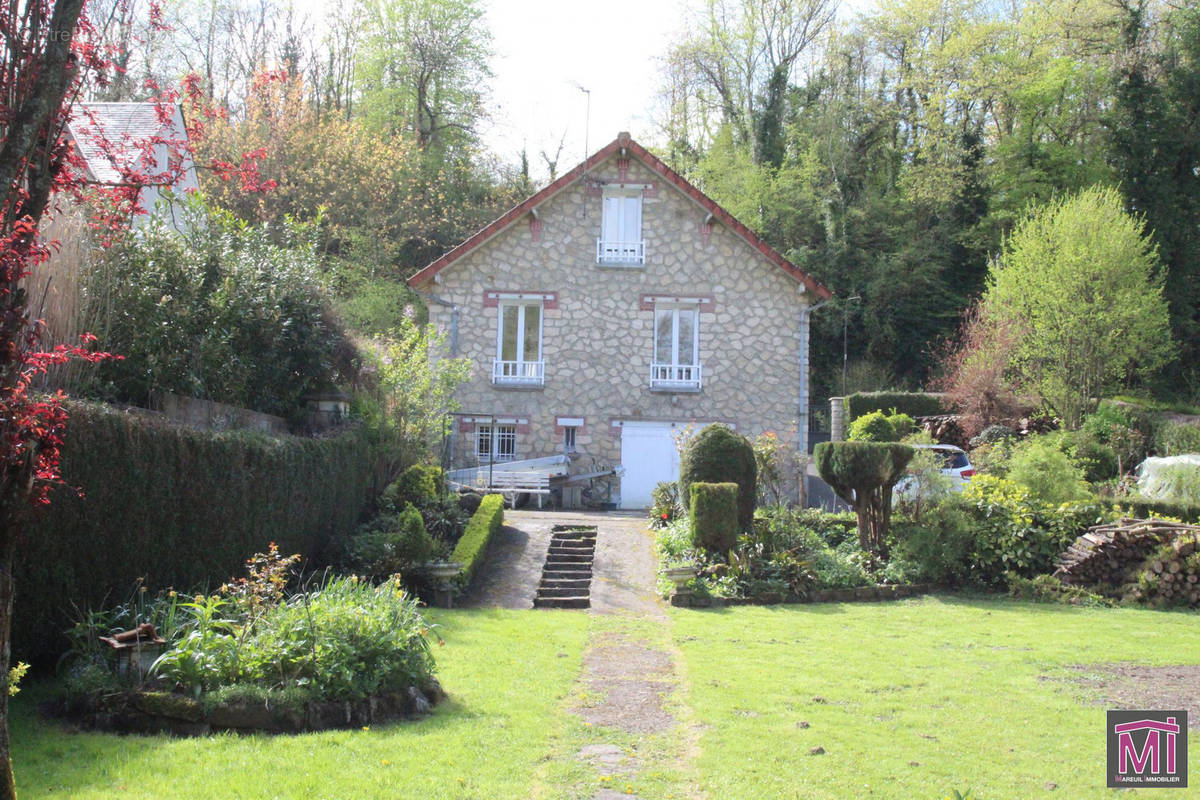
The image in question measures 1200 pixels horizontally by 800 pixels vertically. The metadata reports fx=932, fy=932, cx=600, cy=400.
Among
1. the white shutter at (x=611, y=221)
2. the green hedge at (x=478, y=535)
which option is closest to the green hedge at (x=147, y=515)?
the green hedge at (x=478, y=535)

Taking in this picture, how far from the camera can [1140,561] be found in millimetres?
13461

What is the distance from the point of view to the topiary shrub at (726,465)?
14805 mm

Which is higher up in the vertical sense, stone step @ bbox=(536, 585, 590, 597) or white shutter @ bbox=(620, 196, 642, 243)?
white shutter @ bbox=(620, 196, 642, 243)

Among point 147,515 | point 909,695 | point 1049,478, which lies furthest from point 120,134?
point 1049,478

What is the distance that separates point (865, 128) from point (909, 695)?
3266 cm

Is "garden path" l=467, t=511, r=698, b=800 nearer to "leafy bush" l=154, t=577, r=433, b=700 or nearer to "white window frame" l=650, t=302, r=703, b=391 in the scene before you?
"leafy bush" l=154, t=577, r=433, b=700

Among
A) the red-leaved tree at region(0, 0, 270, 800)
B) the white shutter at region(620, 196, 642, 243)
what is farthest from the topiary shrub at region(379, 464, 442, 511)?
the red-leaved tree at region(0, 0, 270, 800)

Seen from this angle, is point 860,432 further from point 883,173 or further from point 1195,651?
point 883,173

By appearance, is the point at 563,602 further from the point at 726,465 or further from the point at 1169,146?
the point at 1169,146

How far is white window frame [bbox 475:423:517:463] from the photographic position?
2205 centimetres

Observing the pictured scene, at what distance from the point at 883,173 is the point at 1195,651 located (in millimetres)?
29656

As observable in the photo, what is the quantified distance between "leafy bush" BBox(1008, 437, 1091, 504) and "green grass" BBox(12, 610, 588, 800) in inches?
439

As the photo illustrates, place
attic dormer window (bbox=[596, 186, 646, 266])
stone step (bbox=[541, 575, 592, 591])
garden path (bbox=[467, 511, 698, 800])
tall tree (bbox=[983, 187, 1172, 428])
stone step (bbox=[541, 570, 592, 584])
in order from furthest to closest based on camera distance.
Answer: tall tree (bbox=[983, 187, 1172, 428]) → attic dormer window (bbox=[596, 186, 646, 266]) → stone step (bbox=[541, 570, 592, 584]) → stone step (bbox=[541, 575, 592, 591]) → garden path (bbox=[467, 511, 698, 800])

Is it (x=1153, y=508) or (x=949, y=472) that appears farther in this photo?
(x=949, y=472)
